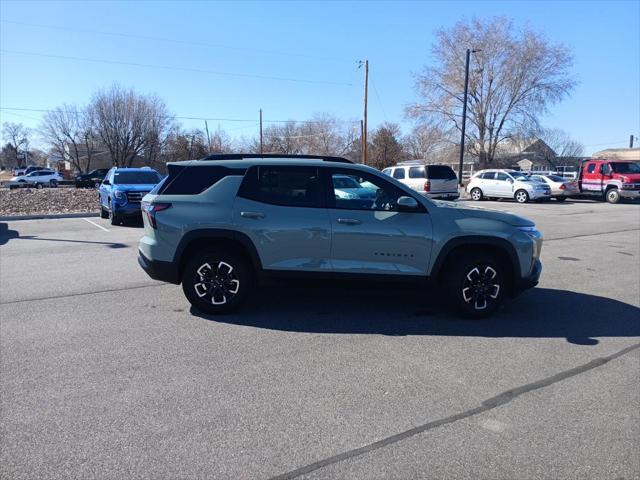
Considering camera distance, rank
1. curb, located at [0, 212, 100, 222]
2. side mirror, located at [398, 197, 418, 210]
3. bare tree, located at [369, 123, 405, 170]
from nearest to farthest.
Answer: side mirror, located at [398, 197, 418, 210]
curb, located at [0, 212, 100, 222]
bare tree, located at [369, 123, 405, 170]

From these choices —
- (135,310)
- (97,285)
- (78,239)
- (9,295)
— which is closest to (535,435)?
(135,310)

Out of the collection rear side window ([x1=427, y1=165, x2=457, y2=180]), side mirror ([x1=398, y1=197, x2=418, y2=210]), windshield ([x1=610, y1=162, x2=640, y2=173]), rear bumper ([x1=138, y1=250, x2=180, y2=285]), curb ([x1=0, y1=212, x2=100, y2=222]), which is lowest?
curb ([x1=0, y1=212, x2=100, y2=222])

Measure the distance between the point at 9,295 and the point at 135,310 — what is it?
205cm

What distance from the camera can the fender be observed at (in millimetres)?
5543

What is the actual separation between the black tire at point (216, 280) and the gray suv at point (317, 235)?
0.01 m

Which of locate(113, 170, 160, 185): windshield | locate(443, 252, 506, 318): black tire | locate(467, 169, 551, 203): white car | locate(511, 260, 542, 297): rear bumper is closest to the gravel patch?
locate(113, 170, 160, 185): windshield

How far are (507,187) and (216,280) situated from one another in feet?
83.1

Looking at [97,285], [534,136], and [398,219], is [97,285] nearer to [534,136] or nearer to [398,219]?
[398,219]

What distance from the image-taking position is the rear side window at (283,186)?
18.5 feet

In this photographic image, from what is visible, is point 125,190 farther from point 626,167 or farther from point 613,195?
point 626,167

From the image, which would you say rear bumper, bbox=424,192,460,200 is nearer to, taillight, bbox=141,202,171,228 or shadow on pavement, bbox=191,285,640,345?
shadow on pavement, bbox=191,285,640,345

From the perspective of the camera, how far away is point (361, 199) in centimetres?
568

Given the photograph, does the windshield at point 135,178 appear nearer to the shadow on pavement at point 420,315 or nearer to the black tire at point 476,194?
the shadow on pavement at point 420,315

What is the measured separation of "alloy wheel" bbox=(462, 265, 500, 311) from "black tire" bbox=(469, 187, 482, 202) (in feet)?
81.0
